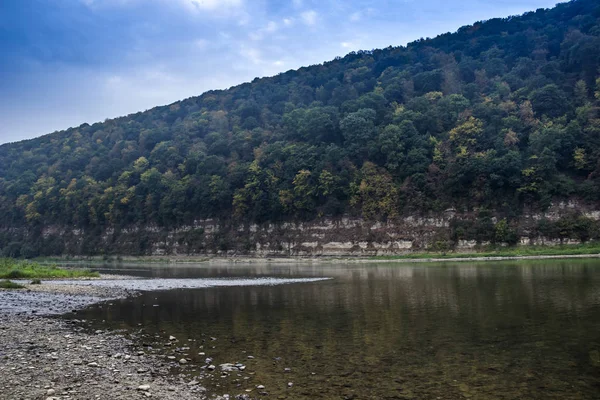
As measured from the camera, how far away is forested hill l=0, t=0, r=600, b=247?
78500 millimetres

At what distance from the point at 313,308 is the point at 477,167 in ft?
209

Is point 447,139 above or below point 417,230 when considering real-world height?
Result: above

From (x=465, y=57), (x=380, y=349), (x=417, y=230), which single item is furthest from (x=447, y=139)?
(x=380, y=349)

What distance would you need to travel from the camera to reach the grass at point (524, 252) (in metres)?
61.1

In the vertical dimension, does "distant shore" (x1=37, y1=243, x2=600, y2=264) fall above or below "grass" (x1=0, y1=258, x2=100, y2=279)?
below

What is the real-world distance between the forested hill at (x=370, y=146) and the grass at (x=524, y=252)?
7569mm

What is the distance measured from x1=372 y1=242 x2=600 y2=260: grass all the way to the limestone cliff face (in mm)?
1670

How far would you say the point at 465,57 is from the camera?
13975 centimetres

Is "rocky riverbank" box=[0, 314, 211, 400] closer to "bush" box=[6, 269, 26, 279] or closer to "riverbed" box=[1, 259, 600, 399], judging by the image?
"riverbed" box=[1, 259, 600, 399]

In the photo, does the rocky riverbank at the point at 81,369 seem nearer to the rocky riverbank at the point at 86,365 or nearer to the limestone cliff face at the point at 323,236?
the rocky riverbank at the point at 86,365

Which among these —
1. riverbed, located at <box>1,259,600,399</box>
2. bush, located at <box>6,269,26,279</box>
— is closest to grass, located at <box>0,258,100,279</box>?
bush, located at <box>6,269,26,279</box>

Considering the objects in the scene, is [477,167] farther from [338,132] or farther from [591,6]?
[591,6]

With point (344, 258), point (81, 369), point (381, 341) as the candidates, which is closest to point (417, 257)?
point (344, 258)

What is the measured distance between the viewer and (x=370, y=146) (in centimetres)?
9531
